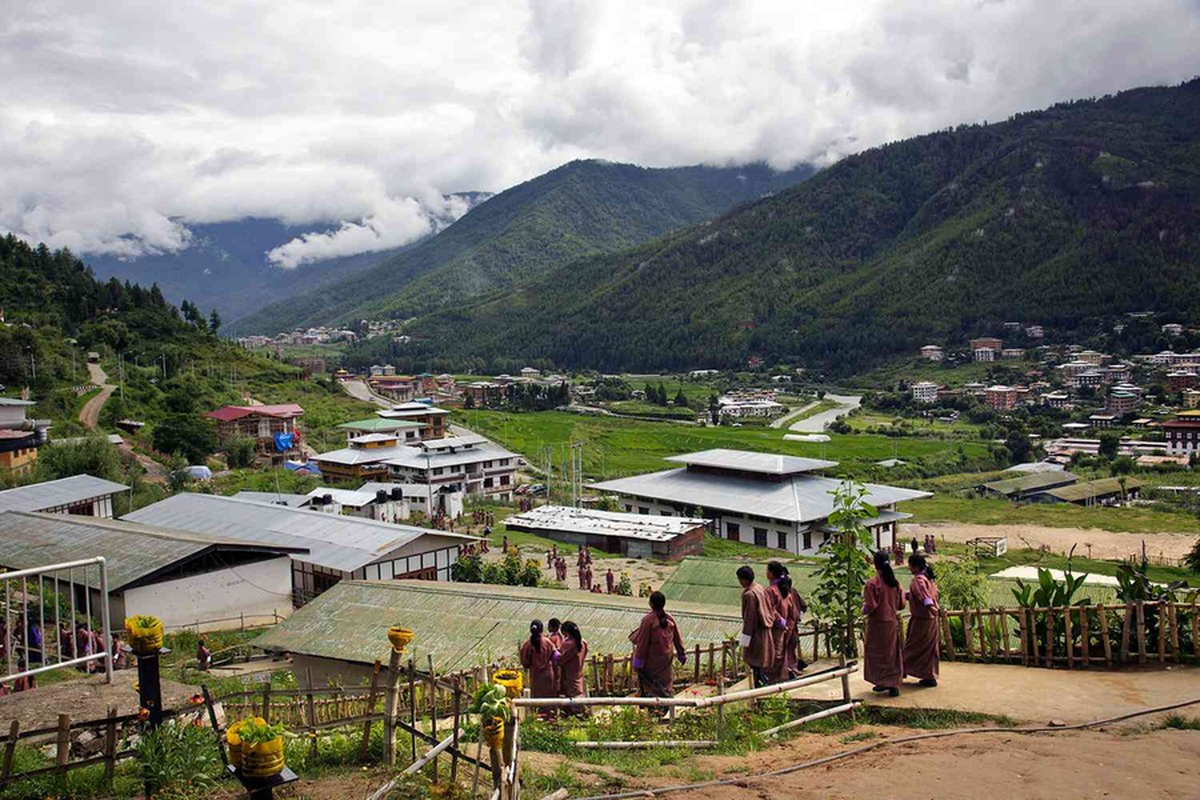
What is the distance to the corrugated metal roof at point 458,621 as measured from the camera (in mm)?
14961

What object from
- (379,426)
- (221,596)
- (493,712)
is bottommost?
(221,596)

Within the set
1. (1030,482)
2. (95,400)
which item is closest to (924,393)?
(1030,482)

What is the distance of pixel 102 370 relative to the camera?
199 ft

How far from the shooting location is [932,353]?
4653 inches

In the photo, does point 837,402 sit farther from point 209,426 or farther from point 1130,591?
point 1130,591

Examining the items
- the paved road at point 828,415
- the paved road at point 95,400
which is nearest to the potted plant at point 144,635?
the paved road at point 95,400

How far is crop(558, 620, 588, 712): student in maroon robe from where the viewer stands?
30.4 feet

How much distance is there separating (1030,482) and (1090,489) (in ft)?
11.1

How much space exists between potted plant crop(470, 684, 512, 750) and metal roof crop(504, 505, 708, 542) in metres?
28.1

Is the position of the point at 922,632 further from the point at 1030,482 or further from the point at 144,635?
the point at 1030,482

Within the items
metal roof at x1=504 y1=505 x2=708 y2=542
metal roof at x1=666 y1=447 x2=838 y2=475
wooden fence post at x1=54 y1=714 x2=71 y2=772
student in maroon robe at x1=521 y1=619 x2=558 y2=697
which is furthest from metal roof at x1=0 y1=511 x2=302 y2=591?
metal roof at x1=666 y1=447 x2=838 y2=475

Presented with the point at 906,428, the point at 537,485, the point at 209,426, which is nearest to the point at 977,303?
the point at 906,428

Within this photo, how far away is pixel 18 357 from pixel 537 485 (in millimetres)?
28786

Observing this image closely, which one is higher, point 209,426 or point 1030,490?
point 209,426
